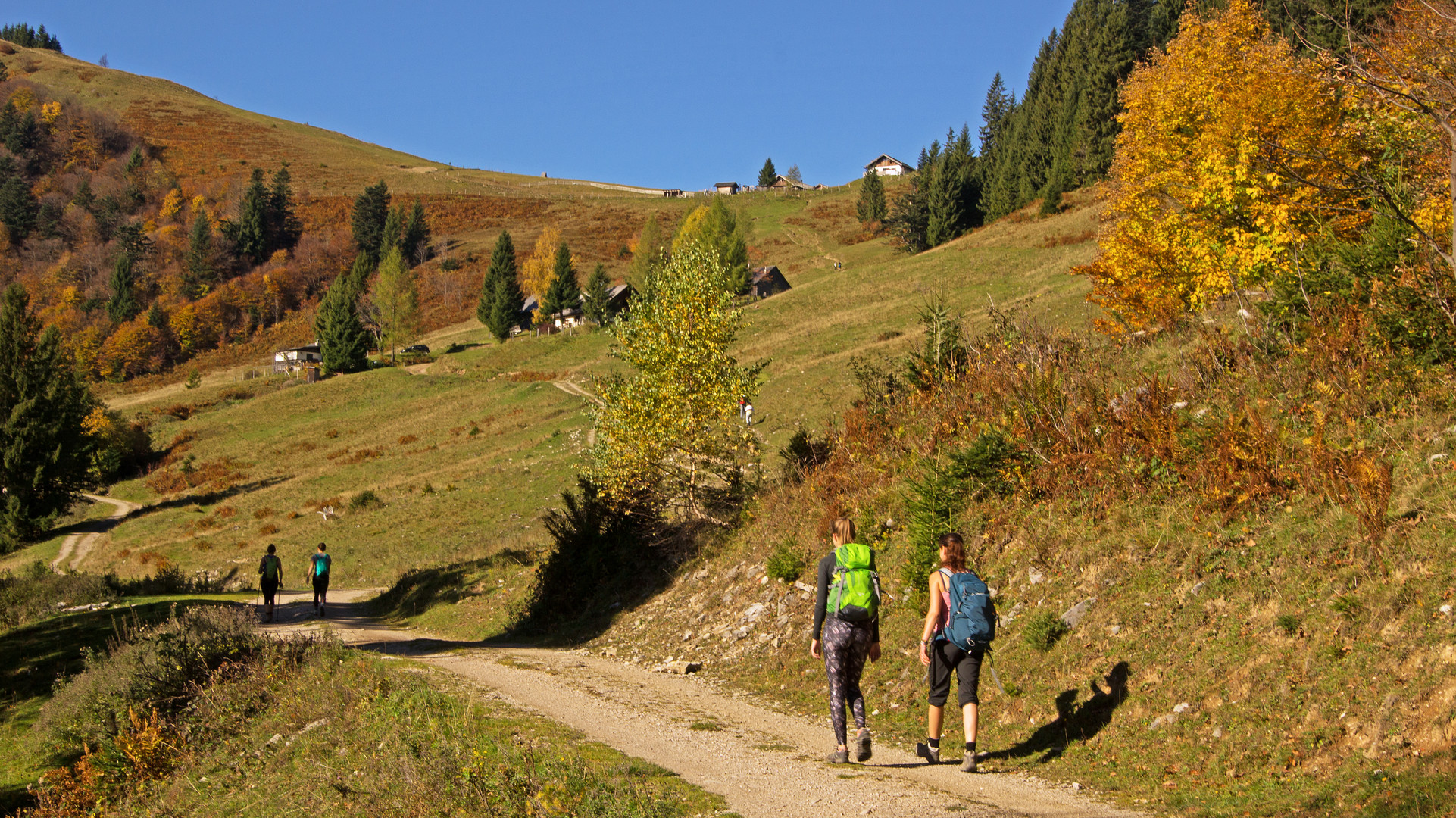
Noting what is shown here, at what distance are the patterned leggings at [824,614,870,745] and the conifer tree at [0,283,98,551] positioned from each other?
51.6 meters

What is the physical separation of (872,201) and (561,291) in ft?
174

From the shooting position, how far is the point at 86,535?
149 ft

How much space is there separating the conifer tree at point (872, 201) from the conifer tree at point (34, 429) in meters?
99.3

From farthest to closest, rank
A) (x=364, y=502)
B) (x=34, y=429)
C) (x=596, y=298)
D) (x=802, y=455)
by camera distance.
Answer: (x=596, y=298)
(x=34, y=429)
(x=364, y=502)
(x=802, y=455)

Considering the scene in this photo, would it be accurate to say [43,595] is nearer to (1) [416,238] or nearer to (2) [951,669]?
(2) [951,669]

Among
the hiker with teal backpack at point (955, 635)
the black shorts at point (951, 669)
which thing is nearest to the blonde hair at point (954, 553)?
the hiker with teal backpack at point (955, 635)

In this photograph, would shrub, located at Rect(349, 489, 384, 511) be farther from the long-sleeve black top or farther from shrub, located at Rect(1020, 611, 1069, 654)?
shrub, located at Rect(1020, 611, 1069, 654)

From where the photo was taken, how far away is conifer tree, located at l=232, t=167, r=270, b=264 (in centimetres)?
13838

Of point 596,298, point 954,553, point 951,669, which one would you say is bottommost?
point 951,669

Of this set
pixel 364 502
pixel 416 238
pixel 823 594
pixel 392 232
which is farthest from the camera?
pixel 416 238

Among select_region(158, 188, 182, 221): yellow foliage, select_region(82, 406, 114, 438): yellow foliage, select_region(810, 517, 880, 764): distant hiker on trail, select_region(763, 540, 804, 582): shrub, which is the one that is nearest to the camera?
select_region(810, 517, 880, 764): distant hiker on trail

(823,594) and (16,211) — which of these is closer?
(823,594)

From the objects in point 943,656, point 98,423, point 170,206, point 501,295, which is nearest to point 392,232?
point 170,206

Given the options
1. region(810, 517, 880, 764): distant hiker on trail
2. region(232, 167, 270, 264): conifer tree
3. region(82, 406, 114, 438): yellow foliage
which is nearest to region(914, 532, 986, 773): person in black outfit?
region(810, 517, 880, 764): distant hiker on trail
